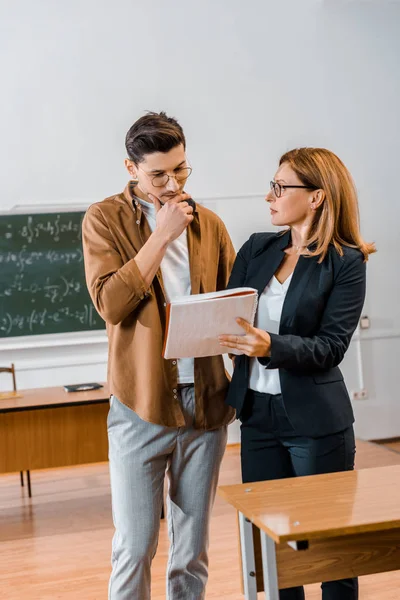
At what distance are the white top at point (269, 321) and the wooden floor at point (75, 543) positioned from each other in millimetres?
1288

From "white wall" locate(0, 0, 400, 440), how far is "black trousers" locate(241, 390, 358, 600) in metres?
3.68

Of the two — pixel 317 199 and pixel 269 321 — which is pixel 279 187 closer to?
pixel 317 199

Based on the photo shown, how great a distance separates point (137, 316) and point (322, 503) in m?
0.67

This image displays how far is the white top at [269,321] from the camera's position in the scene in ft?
6.66

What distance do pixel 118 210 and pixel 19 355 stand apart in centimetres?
370

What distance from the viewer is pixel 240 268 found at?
2145mm

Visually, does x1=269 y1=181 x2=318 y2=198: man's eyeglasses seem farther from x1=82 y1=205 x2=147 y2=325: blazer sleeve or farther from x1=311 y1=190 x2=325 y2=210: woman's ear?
x1=82 y1=205 x2=147 y2=325: blazer sleeve

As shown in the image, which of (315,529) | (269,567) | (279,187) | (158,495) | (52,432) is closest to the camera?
(315,529)

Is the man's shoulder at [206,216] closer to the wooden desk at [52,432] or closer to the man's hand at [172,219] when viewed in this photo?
the man's hand at [172,219]

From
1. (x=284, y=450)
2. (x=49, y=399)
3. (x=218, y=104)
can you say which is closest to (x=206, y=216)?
(x=284, y=450)

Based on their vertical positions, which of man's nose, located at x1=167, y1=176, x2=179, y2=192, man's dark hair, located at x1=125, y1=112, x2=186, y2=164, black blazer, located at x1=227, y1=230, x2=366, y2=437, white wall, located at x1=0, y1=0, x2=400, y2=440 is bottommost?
black blazer, located at x1=227, y1=230, x2=366, y2=437

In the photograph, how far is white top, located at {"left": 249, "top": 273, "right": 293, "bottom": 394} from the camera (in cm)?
203

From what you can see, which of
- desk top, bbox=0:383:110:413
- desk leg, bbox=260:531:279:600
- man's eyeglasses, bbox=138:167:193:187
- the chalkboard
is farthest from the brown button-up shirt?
the chalkboard

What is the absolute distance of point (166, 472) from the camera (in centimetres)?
211
